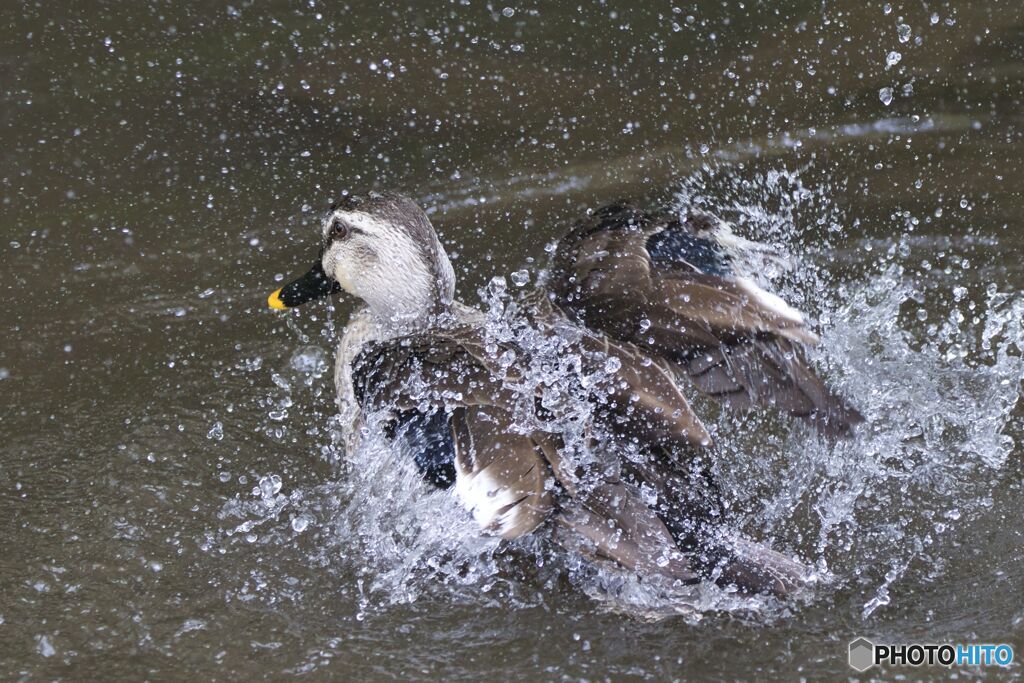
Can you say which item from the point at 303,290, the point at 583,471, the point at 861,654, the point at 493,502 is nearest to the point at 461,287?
the point at 303,290

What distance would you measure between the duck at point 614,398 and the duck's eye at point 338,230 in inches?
21.5

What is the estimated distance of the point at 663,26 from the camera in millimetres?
6445

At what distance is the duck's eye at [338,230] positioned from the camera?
13.7 ft

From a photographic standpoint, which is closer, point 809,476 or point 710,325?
point 710,325

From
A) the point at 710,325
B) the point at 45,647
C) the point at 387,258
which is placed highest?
the point at 387,258

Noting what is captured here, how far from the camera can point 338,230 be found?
420 centimetres

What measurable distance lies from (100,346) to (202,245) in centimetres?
77

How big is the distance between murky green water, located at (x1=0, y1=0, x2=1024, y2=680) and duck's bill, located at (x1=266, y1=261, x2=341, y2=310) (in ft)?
1.33

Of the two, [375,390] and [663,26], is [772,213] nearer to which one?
[663,26]

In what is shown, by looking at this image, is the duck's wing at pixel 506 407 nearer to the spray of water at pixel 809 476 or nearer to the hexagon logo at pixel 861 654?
the spray of water at pixel 809 476

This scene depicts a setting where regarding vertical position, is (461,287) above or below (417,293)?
above

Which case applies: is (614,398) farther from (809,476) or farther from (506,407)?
(809,476)

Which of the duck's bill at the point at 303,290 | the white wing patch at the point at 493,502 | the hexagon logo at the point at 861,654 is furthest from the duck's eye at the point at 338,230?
the hexagon logo at the point at 861,654

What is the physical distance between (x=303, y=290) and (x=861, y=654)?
2.31m
